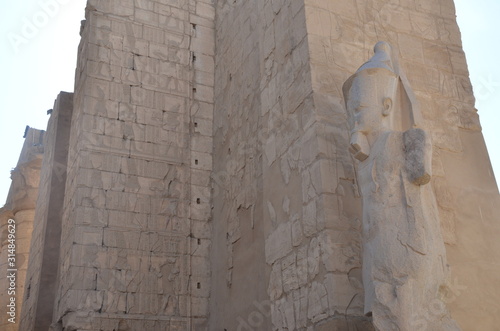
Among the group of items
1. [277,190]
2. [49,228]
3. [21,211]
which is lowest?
[277,190]

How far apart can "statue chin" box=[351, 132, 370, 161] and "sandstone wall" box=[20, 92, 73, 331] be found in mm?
6175

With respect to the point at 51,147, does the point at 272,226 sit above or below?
below

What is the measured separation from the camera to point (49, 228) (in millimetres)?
9594

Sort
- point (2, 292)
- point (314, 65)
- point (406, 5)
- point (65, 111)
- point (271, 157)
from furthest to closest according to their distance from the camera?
point (2, 292) < point (65, 111) < point (406, 5) < point (271, 157) < point (314, 65)

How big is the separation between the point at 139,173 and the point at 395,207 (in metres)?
4.87

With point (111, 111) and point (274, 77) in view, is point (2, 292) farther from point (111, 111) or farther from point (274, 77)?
point (274, 77)

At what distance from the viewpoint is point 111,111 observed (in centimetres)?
881

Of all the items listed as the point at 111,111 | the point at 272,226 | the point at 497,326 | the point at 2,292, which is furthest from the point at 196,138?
the point at 2,292

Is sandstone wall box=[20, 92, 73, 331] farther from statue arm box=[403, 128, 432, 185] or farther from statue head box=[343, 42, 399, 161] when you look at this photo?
statue arm box=[403, 128, 432, 185]

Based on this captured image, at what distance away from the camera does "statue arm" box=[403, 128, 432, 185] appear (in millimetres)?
4570

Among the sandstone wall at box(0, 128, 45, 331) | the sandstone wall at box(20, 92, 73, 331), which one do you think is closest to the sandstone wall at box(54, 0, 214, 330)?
the sandstone wall at box(20, 92, 73, 331)

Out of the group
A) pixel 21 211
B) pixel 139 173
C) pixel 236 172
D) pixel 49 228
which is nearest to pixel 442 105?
pixel 236 172

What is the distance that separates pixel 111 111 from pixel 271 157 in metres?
3.01

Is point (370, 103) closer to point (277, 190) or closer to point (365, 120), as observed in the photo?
point (365, 120)
